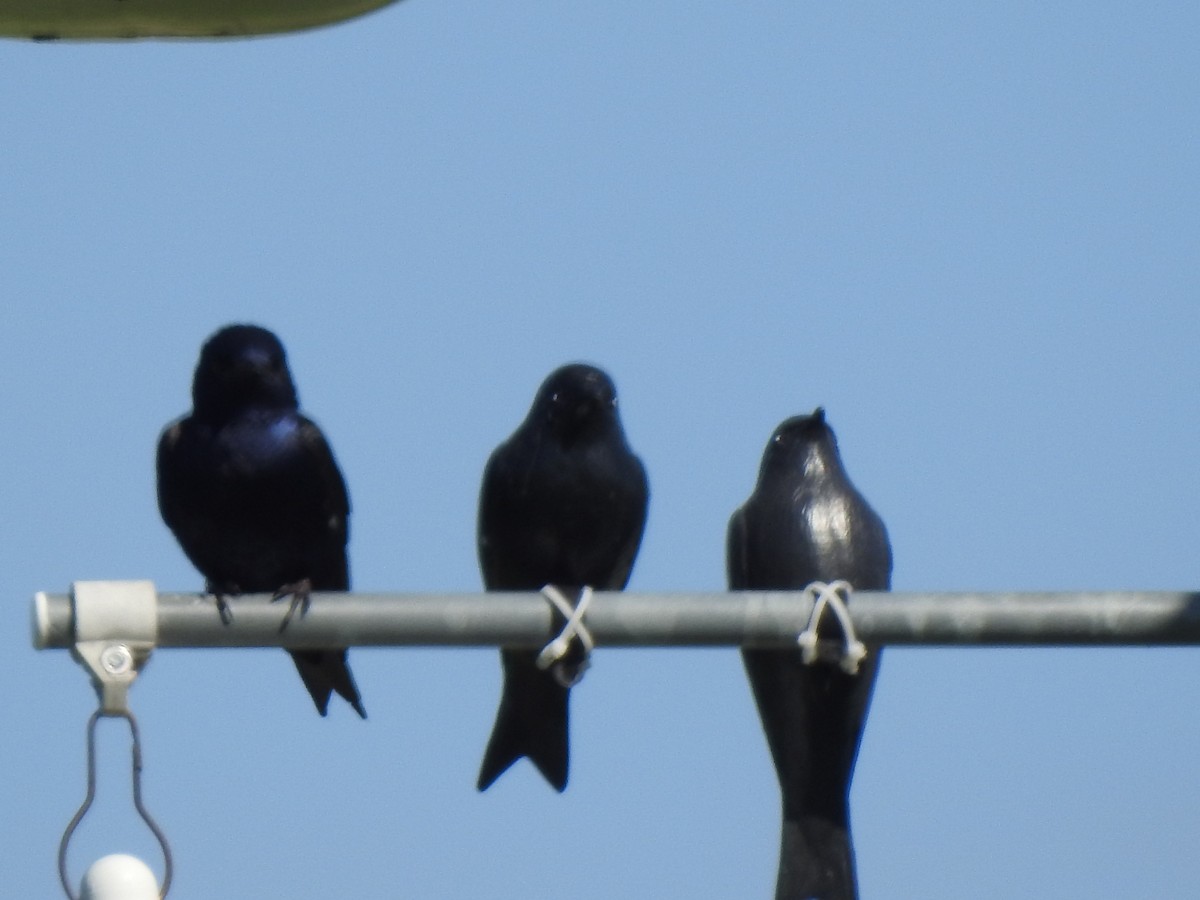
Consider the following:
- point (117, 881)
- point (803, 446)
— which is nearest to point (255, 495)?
point (803, 446)

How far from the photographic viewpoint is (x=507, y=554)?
7055mm

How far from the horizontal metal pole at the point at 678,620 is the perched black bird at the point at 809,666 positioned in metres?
1.35

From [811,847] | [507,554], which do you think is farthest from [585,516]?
[811,847]

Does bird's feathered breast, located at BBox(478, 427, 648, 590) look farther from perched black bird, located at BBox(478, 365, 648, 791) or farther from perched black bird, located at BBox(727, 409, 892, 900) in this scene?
perched black bird, located at BBox(727, 409, 892, 900)

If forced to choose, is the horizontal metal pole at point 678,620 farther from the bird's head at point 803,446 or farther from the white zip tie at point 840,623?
the bird's head at point 803,446

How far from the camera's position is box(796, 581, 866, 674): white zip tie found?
4.52 meters

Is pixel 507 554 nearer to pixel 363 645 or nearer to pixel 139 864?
pixel 363 645

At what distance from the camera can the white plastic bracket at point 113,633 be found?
4.22 metres

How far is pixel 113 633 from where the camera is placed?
426 cm

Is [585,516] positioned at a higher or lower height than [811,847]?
higher

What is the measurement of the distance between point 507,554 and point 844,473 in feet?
3.21

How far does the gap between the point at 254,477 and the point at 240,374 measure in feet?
0.94

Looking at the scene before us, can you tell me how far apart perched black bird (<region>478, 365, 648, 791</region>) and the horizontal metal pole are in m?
2.23

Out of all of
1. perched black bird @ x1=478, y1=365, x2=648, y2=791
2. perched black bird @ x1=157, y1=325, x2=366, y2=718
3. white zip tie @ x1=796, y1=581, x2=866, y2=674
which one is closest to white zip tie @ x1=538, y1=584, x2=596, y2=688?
white zip tie @ x1=796, y1=581, x2=866, y2=674
